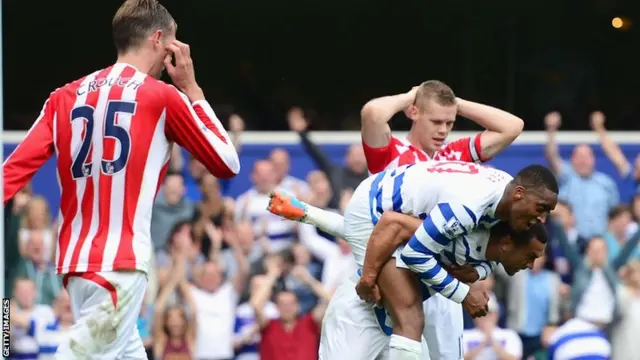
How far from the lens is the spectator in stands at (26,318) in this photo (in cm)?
1038

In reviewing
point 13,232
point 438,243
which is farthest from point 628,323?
point 438,243

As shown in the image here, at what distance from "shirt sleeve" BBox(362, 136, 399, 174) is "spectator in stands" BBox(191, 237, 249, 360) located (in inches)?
151

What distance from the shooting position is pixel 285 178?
36.8ft

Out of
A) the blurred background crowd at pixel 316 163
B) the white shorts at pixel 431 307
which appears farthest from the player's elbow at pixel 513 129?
→ the blurred background crowd at pixel 316 163

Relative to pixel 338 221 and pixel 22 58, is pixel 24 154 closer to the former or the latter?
pixel 338 221

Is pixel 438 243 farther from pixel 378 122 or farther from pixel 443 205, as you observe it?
pixel 378 122

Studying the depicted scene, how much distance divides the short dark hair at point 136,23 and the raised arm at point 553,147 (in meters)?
6.78

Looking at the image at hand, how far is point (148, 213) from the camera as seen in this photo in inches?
208

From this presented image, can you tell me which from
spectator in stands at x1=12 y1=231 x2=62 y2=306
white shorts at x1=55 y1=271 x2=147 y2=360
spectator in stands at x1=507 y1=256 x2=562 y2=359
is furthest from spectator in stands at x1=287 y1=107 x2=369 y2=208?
white shorts at x1=55 y1=271 x2=147 y2=360

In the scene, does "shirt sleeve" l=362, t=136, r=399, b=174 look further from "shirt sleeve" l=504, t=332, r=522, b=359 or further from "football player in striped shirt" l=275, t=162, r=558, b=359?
"shirt sleeve" l=504, t=332, r=522, b=359

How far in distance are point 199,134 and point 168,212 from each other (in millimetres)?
5605

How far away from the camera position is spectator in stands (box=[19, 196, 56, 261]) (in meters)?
10.7

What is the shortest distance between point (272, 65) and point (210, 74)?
61 centimetres

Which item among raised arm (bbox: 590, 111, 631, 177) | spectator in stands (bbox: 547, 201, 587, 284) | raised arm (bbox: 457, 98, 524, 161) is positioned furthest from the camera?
raised arm (bbox: 590, 111, 631, 177)
